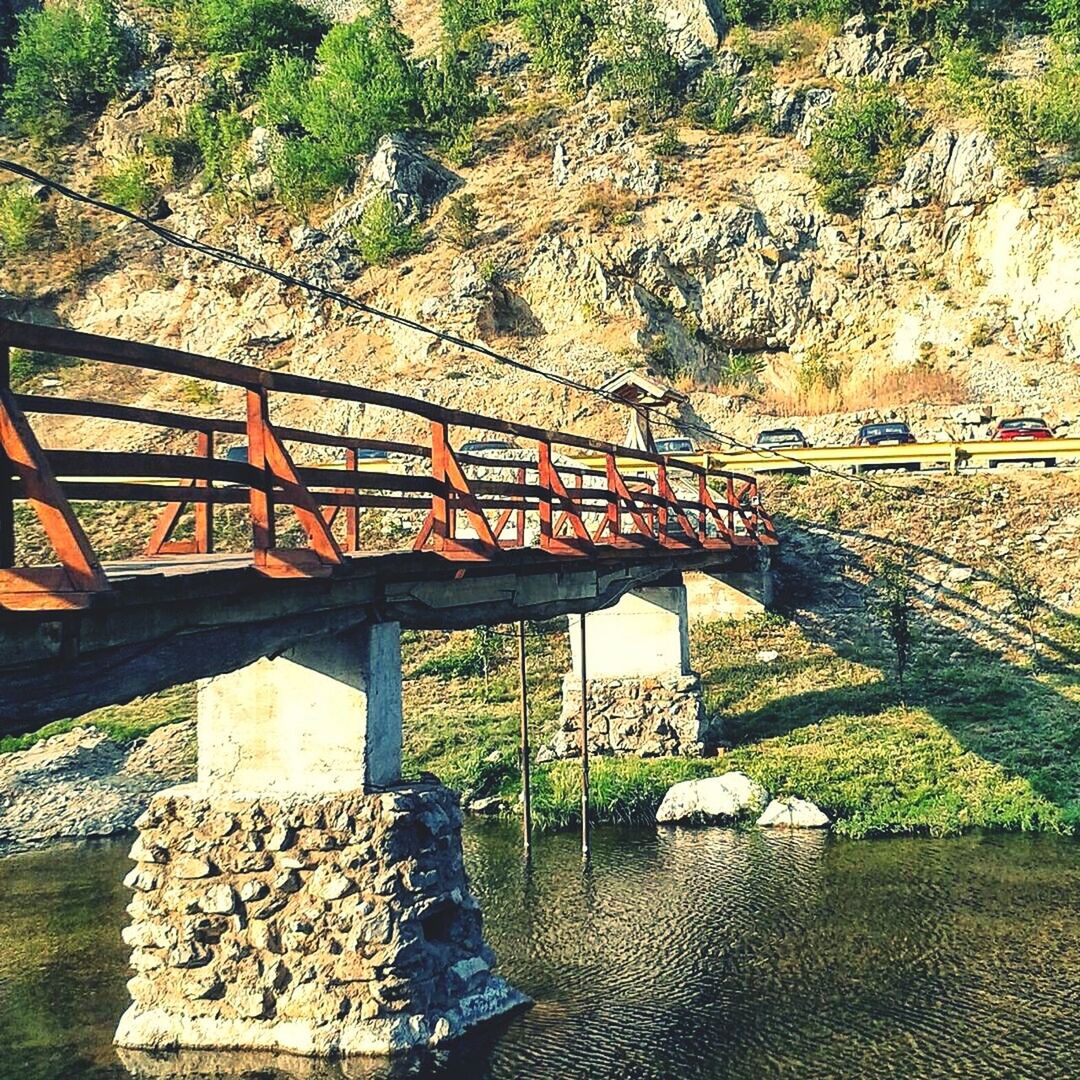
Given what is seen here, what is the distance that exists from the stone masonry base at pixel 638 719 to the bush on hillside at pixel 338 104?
47294mm

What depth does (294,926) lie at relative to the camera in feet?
34.9

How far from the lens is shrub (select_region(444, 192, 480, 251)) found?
59.2m

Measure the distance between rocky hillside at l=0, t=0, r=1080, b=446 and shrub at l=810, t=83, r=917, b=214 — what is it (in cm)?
15

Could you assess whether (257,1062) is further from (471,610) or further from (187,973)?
(471,610)

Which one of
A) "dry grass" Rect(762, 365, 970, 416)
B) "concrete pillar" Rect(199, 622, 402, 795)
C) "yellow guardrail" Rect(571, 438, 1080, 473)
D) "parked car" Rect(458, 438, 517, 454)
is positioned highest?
"dry grass" Rect(762, 365, 970, 416)

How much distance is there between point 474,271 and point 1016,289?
84.1 ft

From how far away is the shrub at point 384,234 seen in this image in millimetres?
59719

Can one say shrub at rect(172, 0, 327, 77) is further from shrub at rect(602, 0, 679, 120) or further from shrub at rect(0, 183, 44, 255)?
shrub at rect(602, 0, 679, 120)

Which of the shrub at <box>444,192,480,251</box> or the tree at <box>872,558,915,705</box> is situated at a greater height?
the shrub at <box>444,192,480,251</box>

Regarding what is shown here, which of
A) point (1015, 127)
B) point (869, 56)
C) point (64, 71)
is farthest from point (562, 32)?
point (64, 71)

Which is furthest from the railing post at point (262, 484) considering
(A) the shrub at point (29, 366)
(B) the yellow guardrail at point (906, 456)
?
(A) the shrub at point (29, 366)

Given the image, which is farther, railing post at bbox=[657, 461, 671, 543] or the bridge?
railing post at bbox=[657, 461, 671, 543]

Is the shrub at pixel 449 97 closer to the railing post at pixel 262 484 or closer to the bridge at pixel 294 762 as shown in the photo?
the bridge at pixel 294 762

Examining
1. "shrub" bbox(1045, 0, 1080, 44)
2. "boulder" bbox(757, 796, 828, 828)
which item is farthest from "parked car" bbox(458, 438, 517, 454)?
"shrub" bbox(1045, 0, 1080, 44)
